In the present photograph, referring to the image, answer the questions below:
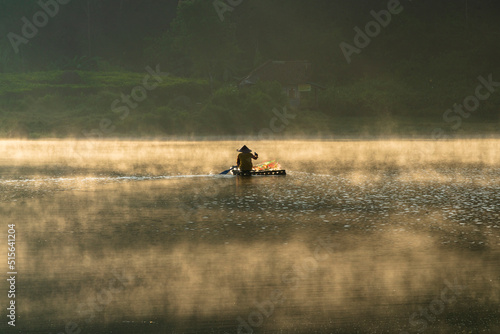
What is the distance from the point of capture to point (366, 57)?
101188mm

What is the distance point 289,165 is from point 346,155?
8.50 meters

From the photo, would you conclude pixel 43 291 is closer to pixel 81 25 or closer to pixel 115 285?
pixel 115 285
